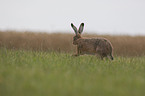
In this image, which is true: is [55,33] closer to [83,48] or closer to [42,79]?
[83,48]

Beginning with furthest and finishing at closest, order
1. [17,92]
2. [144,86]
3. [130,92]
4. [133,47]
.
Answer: [133,47] < [144,86] < [130,92] < [17,92]

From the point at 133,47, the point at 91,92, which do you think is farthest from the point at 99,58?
the point at 133,47

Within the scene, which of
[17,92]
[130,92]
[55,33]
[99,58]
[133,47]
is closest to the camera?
[17,92]

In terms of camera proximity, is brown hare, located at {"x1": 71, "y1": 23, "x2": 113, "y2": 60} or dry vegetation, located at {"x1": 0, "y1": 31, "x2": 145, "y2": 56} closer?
brown hare, located at {"x1": 71, "y1": 23, "x2": 113, "y2": 60}

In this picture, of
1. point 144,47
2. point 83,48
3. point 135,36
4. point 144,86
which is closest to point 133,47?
point 144,47

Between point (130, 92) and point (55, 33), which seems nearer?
point (130, 92)

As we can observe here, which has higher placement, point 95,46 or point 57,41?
point 95,46

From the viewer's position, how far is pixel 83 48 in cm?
848

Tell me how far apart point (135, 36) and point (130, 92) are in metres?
12.0

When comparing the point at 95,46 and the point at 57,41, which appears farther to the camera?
the point at 57,41

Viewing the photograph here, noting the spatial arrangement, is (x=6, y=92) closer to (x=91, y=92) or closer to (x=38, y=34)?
(x=91, y=92)

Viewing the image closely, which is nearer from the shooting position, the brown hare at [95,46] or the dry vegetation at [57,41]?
the brown hare at [95,46]

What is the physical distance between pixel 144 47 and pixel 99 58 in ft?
22.1

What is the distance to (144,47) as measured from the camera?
1406 cm
